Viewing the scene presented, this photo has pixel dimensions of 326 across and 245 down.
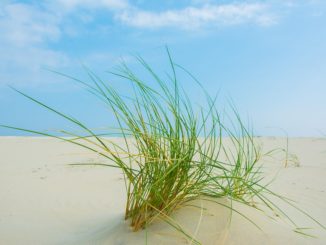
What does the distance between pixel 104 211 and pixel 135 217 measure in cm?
78

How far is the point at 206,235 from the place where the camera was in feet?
4.53

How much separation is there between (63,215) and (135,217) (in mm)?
787

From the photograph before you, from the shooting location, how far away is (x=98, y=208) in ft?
7.61

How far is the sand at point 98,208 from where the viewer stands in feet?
4.68

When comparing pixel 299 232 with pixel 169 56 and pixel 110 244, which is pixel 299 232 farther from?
pixel 169 56

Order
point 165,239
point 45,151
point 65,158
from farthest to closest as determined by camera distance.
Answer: point 45,151, point 65,158, point 165,239

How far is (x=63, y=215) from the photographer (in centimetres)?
214

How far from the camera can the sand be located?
1427 millimetres

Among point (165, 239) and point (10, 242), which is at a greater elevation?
point (165, 239)

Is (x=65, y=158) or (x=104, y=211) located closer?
(x=104, y=211)

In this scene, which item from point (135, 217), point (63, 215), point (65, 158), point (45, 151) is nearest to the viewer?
point (135, 217)

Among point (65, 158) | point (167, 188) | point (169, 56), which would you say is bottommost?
point (65, 158)

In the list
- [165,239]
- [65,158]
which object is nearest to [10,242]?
[165,239]

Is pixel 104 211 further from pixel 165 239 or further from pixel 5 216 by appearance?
pixel 165 239
